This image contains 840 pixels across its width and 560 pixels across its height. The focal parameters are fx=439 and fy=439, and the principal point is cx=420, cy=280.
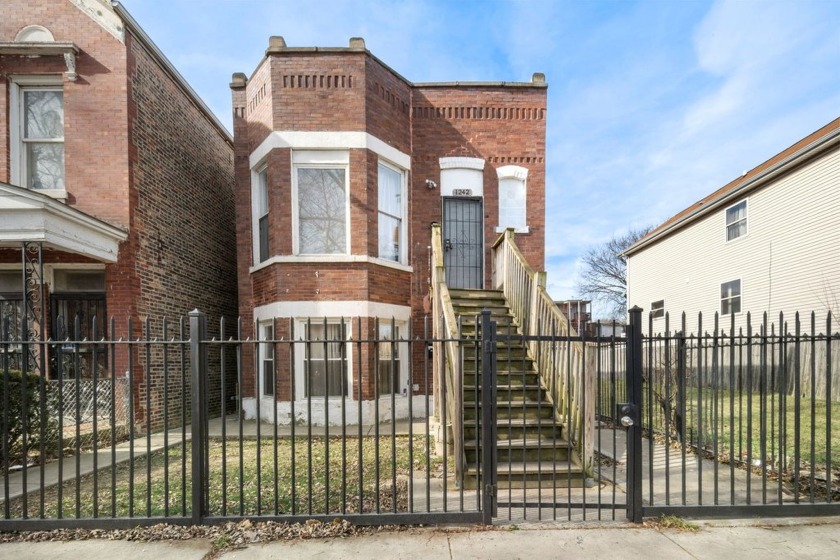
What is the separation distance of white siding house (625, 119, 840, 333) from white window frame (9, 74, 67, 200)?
A: 45.1ft

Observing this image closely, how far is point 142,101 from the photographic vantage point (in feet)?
28.7

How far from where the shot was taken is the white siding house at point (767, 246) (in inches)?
440

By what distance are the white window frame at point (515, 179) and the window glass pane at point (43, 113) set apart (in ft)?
29.9

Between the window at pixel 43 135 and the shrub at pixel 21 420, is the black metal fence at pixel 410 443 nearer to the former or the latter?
the shrub at pixel 21 420

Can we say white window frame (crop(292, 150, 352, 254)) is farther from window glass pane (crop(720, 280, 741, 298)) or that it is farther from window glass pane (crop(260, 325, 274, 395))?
window glass pane (crop(720, 280, 741, 298))

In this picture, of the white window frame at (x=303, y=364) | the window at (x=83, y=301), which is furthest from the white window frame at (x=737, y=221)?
the window at (x=83, y=301)

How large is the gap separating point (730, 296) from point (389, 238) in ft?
39.2

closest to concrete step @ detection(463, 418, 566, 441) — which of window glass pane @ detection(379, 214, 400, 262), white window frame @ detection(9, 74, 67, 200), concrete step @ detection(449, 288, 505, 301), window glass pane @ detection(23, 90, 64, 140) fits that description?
concrete step @ detection(449, 288, 505, 301)

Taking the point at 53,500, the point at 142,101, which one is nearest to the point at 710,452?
the point at 53,500

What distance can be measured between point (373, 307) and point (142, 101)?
6.17m

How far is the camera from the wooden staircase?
4.55 m

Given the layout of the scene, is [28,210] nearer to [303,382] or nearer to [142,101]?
[142,101]

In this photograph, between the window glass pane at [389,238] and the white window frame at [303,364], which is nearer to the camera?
the white window frame at [303,364]

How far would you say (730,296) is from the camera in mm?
14492
